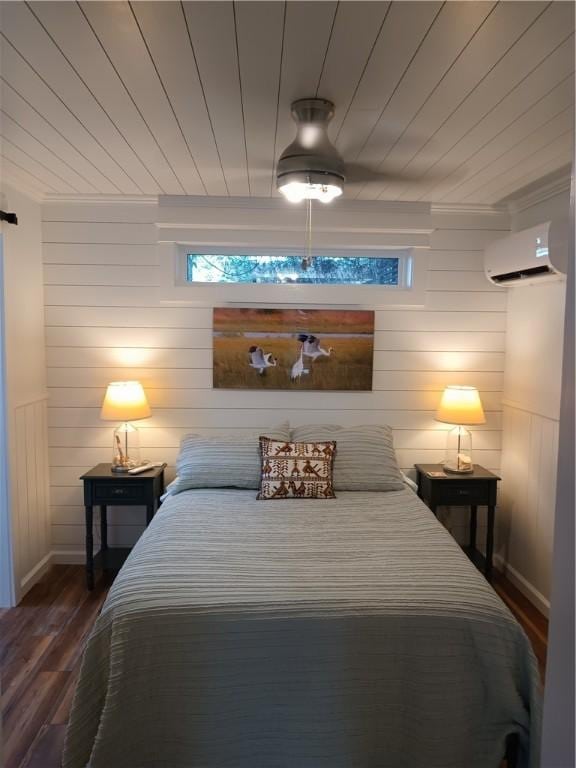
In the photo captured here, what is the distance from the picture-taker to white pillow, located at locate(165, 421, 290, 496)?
9.61 ft

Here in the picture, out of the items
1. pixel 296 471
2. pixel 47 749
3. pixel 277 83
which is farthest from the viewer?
pixel 296 471

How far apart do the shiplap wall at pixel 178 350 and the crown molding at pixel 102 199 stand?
0.02 m

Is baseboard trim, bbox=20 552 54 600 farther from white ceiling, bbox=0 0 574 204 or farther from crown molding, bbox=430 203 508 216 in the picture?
crown molding, bbox=430 203 508 216

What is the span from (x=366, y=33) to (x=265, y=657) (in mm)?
1919

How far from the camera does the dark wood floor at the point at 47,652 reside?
2004 millimetres

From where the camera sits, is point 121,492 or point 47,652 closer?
point 47,652

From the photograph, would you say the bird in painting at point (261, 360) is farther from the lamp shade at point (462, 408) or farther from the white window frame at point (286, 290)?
the lamp shade at point (462, 408)

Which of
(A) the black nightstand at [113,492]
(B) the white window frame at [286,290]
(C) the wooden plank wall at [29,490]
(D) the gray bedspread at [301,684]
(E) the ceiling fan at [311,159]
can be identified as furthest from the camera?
(B) the white window frame at [286,290]

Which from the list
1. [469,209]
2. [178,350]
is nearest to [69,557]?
[178,350]

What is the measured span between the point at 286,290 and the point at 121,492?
1661 mm

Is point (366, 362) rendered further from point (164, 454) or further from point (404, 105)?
point (404, 105)

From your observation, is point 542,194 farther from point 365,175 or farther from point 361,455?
point 361,455

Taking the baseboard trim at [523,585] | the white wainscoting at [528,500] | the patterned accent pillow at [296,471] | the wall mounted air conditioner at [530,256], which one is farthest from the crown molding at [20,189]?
the baseboard trim at [523,585]

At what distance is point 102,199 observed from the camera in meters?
3.26
